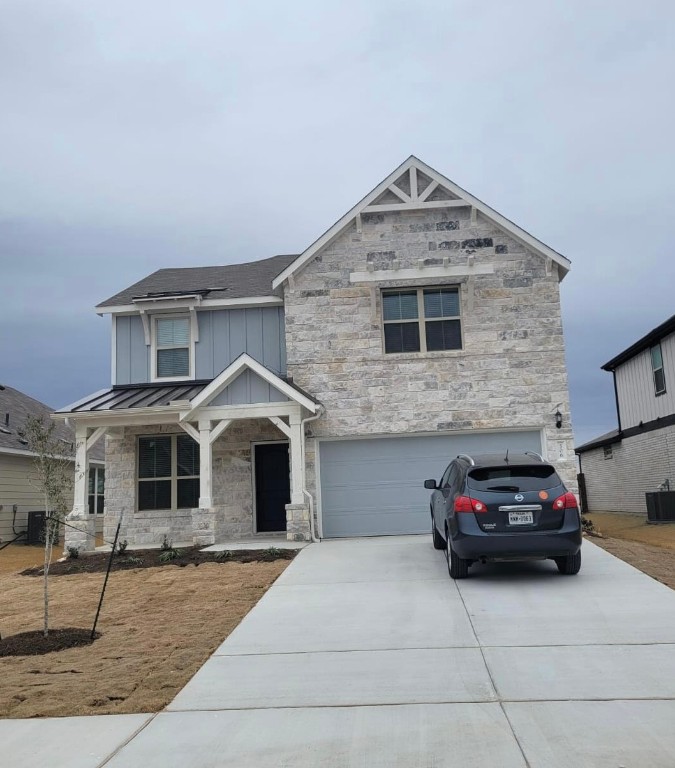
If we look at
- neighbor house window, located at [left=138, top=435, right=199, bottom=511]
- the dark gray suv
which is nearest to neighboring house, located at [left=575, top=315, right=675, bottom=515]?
the dark gray suv

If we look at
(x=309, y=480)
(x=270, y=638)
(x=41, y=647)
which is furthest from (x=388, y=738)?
(x=309, y=480)

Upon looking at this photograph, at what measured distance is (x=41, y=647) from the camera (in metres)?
7.68

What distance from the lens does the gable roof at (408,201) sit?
1689cm

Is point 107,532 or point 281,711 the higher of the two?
point 107,532

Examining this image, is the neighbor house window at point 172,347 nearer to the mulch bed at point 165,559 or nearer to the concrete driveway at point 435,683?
the mulch bed at point 165,559

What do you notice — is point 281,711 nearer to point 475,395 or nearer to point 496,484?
point 496,484

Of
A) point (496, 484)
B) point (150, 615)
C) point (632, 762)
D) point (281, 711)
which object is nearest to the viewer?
point (632, 762)

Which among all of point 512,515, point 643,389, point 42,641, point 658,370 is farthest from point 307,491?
point 643,389

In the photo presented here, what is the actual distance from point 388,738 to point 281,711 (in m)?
1.01

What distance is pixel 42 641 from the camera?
7.89 meters

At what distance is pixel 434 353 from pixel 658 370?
32.4ft

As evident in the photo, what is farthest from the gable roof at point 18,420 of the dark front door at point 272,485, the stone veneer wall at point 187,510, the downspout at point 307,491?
the downspout at point 307,491

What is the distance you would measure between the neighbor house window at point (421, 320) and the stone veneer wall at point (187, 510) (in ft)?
11.4

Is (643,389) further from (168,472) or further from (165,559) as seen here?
(165,559)
